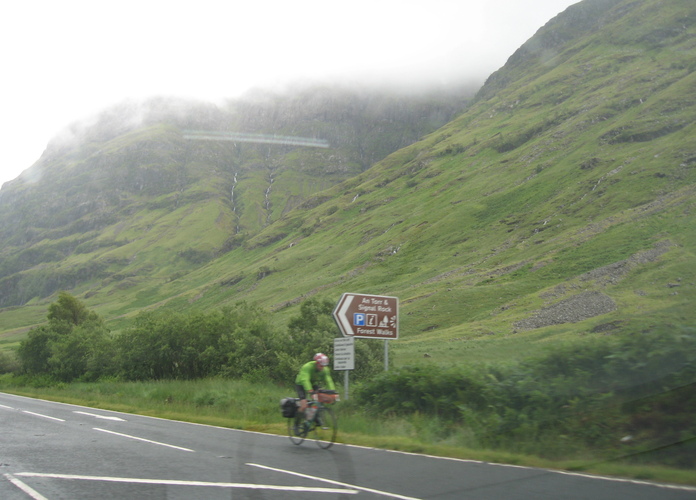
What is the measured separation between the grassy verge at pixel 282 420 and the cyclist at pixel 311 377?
1.65 m

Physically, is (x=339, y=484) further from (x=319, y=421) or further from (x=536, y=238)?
(x=536, y=238)

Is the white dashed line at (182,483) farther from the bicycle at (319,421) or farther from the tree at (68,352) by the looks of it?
the tree at (68,352)

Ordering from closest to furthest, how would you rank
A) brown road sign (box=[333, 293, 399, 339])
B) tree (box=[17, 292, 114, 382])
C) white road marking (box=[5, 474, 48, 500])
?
white road marking (box=[5, 474, 48, 500]) → brown road sign (box=[333, 293, 399, 339]) → tree (box=[17, 292, 114, 382])

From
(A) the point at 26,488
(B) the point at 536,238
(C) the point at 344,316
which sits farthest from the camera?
(B) the point at 536,238

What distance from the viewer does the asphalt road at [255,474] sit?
27.4ft

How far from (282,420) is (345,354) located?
153 inches

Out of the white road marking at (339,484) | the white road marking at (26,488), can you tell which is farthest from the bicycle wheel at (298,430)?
the white road marking at (26,488)

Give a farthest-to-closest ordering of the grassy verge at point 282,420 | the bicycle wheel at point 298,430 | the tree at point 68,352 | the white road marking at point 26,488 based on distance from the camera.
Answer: the tree at point 68,352
the bicycle wheel at point 298,430
the grassy verge at point 282,420
the white road marking at point 26,488

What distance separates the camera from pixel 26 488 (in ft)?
29.8

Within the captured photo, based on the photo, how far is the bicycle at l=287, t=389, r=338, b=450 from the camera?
45.3 ft

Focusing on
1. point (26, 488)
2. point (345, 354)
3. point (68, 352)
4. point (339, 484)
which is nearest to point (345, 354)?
point (345, 354)

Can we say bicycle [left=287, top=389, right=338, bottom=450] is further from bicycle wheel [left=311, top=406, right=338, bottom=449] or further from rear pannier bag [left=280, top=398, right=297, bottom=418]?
rear pannier bag [left=280, top=398, right=297, bottom=418]

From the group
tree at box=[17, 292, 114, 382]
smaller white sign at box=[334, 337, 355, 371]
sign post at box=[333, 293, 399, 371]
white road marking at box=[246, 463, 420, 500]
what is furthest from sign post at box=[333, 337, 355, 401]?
tree at box=[17, 292, 114, 382]

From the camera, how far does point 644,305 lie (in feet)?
189
